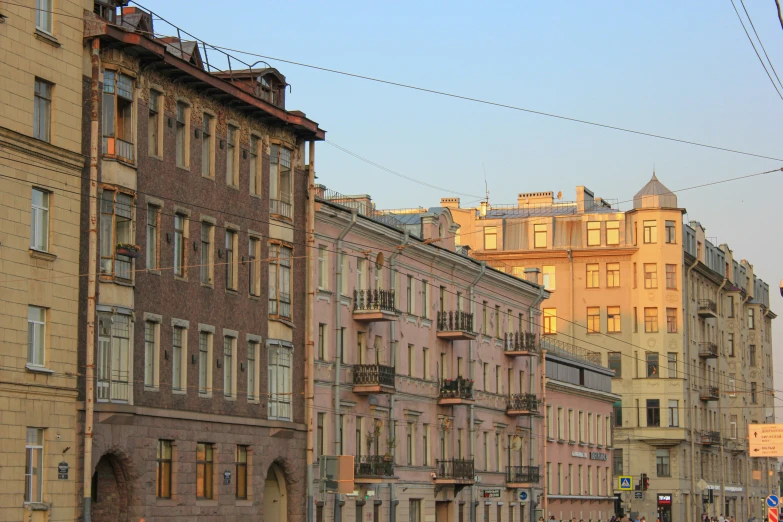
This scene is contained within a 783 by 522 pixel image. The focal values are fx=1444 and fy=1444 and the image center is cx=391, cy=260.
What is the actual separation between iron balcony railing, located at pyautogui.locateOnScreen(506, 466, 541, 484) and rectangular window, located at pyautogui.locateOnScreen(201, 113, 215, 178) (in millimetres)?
29884

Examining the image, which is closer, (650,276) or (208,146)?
(208,146)

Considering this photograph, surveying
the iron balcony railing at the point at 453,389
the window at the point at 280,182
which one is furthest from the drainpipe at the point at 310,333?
the iron balcony railing at the point at 453,389

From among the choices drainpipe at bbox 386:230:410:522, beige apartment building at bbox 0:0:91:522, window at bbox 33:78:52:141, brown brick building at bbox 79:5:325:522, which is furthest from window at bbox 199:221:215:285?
drainpipe at bbox 386:230:410:522

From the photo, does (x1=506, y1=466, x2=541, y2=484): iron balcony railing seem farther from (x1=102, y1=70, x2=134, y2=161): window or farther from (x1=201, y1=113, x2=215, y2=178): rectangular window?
(x1=102, y1=70, x2=134, y2=161): window

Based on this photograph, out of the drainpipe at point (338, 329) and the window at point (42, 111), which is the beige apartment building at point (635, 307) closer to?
the drainpipe at point (338, 329)

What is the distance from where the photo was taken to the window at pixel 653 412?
309 ft

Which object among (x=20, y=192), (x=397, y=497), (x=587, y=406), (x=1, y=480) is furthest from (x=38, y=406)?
(x=587, y=406)

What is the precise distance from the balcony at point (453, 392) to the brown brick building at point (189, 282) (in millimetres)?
13269

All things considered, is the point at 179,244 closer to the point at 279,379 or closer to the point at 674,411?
the point at 279,379

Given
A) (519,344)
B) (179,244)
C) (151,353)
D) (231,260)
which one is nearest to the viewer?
(151,353)

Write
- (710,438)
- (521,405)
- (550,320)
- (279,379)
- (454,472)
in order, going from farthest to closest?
1. (710,438)
2. (550,320)
3. (521,405)
4. (454,472)
5. (279,379)

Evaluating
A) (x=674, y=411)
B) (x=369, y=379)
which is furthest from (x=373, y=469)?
(x=674, y=411)

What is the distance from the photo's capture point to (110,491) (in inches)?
1436

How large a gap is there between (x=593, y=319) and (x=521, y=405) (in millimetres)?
30058
